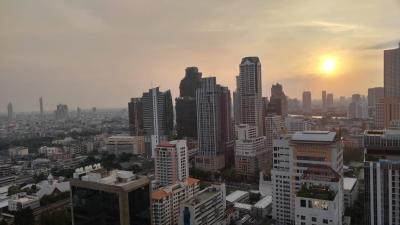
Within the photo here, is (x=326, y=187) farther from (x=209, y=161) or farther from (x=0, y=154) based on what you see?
(x=0, y=154)

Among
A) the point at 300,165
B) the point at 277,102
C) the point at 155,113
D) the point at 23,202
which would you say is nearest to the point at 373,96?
the point at 277,102

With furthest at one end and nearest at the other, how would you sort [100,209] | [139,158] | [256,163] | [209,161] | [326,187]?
[139,158] < [209,161] < [256,163] < [100,209] < [326,187]

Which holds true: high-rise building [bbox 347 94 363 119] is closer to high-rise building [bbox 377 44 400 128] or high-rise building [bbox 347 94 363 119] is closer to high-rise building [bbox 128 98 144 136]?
high-rise building [bbox 377 44 400 128]

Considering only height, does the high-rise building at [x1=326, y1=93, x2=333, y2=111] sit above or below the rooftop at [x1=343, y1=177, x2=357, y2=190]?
above

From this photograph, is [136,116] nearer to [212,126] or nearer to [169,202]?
[212,126]

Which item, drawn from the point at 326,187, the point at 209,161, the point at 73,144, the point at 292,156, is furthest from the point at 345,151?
the point at 73,144

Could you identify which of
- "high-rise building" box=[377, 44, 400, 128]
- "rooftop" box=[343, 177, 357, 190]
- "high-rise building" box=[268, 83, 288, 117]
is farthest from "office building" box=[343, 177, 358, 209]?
"high-rise building" box=[268, 83, 288, 117]
